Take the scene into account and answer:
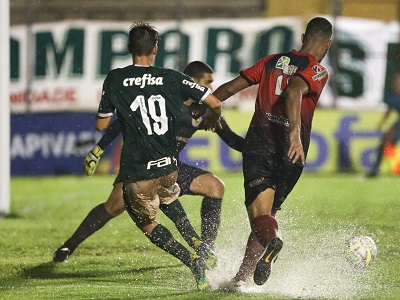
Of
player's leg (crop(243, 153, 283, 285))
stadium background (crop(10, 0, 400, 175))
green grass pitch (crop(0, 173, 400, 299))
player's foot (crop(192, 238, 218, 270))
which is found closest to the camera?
player's leg (crop(243, 153, 283, 285))

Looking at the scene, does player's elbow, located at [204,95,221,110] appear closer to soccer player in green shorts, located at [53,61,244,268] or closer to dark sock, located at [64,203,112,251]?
soccer player in green shorts, located at [53,61,244,268]

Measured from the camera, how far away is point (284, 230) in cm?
989

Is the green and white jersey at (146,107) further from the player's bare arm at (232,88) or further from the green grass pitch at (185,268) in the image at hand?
the green grass pitch at (185,268)

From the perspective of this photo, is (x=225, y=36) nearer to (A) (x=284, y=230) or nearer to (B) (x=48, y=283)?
(A) (x=284, y=230)

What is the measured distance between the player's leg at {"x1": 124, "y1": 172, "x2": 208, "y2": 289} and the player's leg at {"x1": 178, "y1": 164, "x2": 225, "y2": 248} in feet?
4.04

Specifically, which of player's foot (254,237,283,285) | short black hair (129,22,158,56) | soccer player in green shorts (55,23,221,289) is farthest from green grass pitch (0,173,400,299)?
short black hair (129,22,158,56)

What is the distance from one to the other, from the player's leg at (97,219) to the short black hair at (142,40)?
1.76 m

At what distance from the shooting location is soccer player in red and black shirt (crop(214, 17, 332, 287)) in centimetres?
695

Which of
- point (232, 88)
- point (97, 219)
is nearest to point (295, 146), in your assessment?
point (232, 88)

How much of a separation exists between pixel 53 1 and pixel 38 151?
3.62 meters

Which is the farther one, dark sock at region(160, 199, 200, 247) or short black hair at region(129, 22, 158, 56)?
dark sock at region(160, 199, 200, 247)

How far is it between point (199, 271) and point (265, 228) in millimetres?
619

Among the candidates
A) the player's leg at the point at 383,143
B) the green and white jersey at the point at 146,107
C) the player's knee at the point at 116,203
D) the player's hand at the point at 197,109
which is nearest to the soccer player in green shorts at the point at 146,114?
the green and white jersey at the point at 146,107

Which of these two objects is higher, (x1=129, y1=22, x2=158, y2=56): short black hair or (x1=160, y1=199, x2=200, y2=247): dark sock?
(x1=129, y1=22, x2=158, y2=56): short black hair
